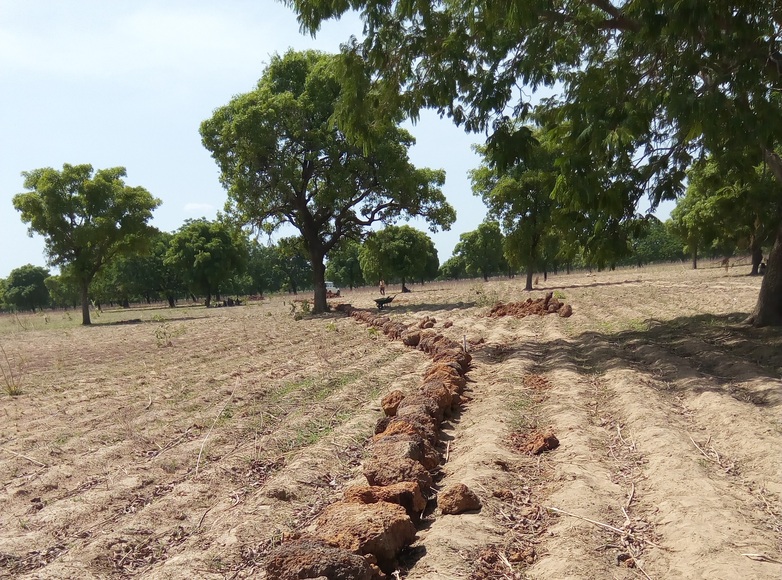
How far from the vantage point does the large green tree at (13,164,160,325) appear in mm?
30812

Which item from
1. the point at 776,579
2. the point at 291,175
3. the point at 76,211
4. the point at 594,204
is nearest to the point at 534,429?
the point at 776,579

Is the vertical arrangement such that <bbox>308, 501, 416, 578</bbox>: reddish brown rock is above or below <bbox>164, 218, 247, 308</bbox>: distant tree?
below

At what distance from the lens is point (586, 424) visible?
6.27 meters

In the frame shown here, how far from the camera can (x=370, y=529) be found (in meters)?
3.66

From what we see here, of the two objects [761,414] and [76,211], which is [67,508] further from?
[76,211]

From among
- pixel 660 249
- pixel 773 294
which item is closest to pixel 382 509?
pixel 773 294

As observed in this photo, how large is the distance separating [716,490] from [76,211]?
33221 mm

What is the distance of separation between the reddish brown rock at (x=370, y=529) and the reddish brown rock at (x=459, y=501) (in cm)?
38

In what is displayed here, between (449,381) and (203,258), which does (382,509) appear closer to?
(449,381)

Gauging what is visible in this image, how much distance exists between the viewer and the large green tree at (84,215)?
101ft

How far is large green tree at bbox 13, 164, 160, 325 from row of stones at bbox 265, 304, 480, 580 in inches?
1144

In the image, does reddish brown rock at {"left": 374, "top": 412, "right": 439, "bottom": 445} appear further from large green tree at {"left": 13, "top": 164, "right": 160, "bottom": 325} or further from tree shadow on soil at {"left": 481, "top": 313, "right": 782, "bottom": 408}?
large green tree at {"left": 13, "top": 164, "right": 160, "bottom": 325}

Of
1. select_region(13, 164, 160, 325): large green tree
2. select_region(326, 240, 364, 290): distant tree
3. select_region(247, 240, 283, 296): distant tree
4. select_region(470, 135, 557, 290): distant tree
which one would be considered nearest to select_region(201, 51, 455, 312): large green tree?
select_region(470, 135, 557, 290): distant tree

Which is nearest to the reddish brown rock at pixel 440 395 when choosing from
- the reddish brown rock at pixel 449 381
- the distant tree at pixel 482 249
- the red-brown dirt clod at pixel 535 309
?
the reddish brown rock at pixel 449 381
